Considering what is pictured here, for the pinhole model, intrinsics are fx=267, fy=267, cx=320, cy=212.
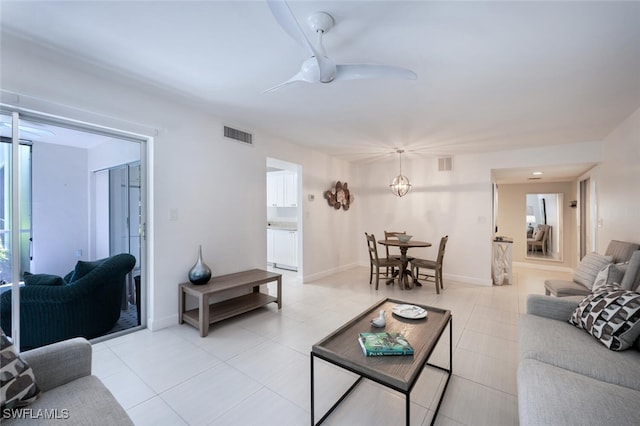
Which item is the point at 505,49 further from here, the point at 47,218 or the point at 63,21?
the point at 47,218

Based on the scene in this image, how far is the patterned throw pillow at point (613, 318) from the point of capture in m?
1.61

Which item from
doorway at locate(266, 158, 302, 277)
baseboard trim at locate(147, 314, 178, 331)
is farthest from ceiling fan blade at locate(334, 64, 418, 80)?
doorway at locate(266, 158, 302, 277)

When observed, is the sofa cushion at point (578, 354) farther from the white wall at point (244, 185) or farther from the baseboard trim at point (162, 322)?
the baseboard trim at point (162, 322)

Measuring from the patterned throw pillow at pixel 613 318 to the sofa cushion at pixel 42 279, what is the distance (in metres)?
4.29

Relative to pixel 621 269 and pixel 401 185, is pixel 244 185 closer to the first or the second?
pixel 401 185

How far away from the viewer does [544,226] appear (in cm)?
652

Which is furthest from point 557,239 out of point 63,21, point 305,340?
point 63,21

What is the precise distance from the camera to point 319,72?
1.70m

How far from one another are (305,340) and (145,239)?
2.01 metres

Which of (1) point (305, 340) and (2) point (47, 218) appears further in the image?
(1) point (305, 340)

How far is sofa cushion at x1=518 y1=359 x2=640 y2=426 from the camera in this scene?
1.10 m

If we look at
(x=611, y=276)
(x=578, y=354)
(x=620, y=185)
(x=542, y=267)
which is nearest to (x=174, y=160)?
(x=578, y=354)

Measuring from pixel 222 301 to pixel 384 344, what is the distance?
2465 mm

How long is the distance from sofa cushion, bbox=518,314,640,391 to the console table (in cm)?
259
